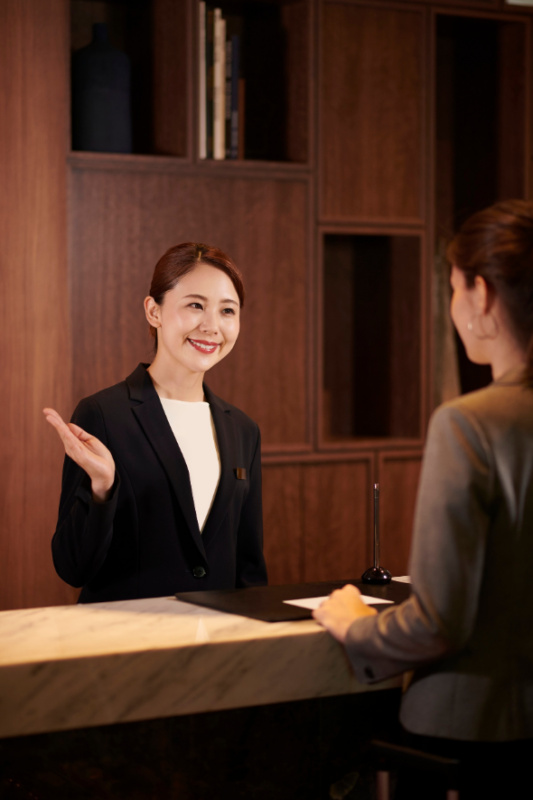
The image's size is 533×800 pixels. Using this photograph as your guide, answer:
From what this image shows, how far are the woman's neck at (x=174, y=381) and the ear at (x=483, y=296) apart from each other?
0.98 m

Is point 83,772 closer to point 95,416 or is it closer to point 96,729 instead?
point 96,729

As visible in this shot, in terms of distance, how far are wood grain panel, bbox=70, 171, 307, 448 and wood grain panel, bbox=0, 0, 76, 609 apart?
3.2 inches

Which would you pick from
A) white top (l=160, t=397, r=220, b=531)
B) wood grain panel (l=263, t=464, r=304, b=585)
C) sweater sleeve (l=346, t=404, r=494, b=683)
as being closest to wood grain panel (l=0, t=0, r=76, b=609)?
wood grain panel (l=263, t=464, r=304, b=585)

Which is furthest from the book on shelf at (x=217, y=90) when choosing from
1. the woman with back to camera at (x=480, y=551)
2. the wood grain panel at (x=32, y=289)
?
the woman with back to camera at (x=480, y=551)

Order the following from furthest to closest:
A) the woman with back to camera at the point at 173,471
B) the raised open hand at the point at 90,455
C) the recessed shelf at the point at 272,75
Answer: the recessed shelf at the point at 272,75, the woman with back to camera at the point at 173,471, the raised open hand at the point at 90,455

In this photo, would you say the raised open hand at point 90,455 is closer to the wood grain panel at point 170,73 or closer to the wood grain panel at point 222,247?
the wood grain panel at point 222,247

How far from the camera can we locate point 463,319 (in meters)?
1.21

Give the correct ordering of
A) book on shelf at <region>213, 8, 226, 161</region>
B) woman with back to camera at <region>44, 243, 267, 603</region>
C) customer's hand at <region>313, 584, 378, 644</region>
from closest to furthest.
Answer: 1. customer's hand at <region>313, 584, 378, 644</region>
2. woman with back to camera at <region>44, 243, 267, 603</region>
3. book on shelf at <region>213, 8, 226, 161</region>

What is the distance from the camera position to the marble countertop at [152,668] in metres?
1.23

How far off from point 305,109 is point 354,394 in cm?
120

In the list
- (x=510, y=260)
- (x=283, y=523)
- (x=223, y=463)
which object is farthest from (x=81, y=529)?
(x=283, y=523)

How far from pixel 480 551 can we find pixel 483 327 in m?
0.31

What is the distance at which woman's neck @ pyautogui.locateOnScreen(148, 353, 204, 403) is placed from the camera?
80.7 inches

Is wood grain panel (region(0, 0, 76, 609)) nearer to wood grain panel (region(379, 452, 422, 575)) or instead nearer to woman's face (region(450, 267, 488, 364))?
wood grain panel (region(379, 452, 422, 575))
